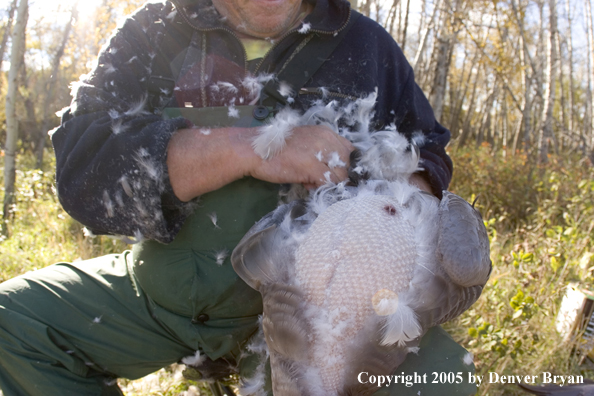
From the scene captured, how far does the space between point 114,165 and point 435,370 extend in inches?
45.9

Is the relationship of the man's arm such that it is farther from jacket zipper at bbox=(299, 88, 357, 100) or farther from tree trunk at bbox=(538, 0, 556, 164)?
tree trunk at bbox=(538, 0, 556, 164)

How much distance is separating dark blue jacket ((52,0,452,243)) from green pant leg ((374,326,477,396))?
61 centimetres

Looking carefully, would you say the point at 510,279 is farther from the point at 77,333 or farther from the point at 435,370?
the point at 77,333

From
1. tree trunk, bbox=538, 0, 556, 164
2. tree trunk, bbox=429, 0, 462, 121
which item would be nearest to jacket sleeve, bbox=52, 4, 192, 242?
tree trunk, bbox=429, 0, 462, 121

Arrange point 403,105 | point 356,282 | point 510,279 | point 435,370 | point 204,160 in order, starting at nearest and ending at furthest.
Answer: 1. point 356,282
2. point 435,370
3. point 204,160
4. point 403,105
5. point 510,279

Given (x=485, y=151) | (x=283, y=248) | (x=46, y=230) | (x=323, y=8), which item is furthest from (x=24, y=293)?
(x=485, y=151)

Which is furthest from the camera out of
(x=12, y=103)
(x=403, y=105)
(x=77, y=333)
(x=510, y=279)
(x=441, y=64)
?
(x=441, y=64)

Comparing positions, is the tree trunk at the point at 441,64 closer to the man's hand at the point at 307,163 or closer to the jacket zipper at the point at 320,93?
the jacket zipper at the point at 320,93

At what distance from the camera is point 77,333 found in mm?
1448

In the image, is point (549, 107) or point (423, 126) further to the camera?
point (549, 107)

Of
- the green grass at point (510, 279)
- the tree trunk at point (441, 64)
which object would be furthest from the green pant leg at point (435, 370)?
the tree trunk at point (441, 64)

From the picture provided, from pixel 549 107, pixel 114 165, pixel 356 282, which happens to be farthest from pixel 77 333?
pixel 549 107

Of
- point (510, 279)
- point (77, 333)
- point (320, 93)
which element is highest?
point (320, 93)

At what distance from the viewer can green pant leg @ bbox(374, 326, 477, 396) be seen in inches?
46.1
